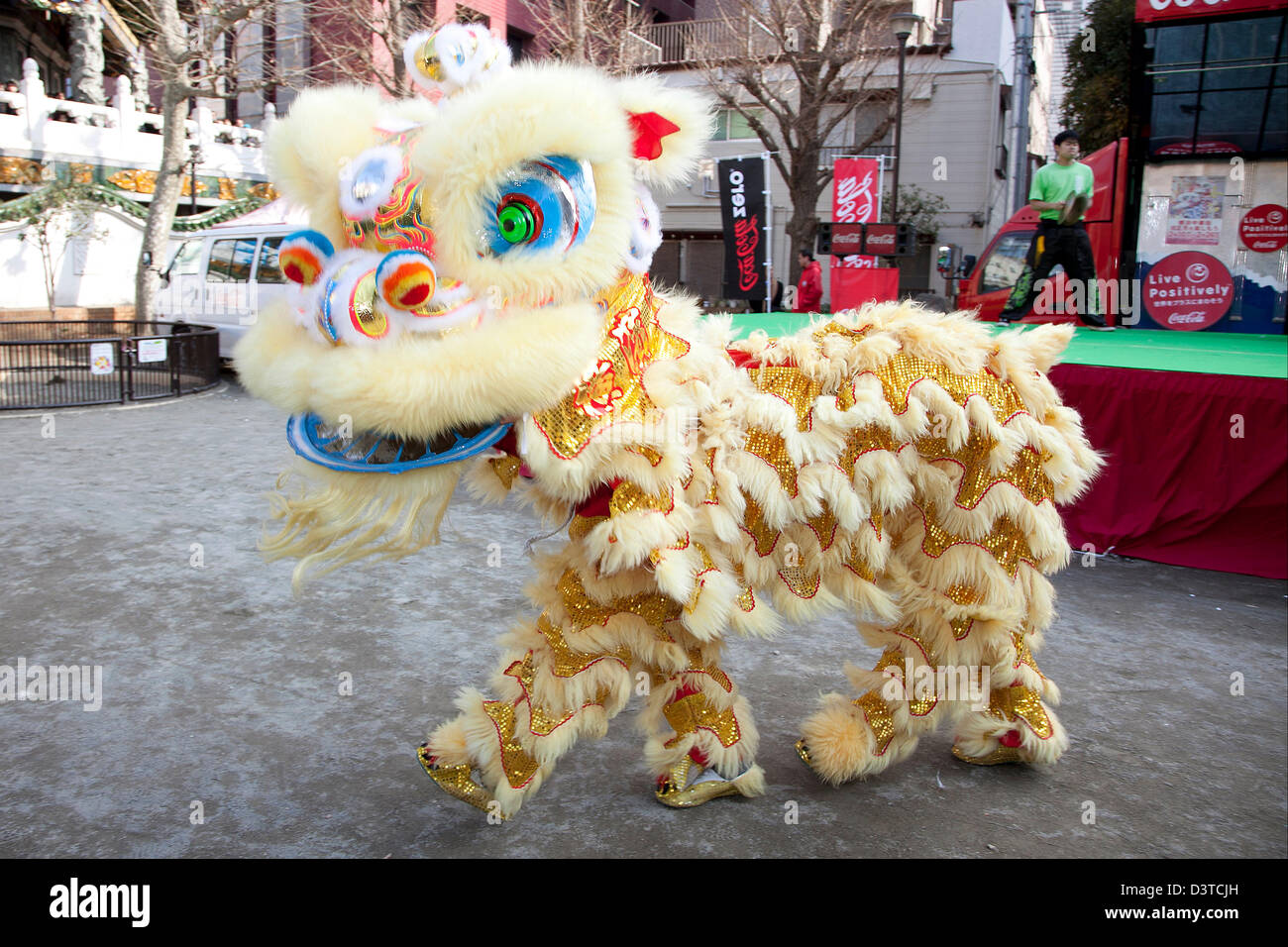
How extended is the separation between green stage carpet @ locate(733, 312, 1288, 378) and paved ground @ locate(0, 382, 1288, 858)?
A: 1049mm

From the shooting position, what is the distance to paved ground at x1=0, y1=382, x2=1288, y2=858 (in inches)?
94.8

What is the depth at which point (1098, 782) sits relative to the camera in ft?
8.97

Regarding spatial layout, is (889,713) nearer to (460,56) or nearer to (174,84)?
(460,56)

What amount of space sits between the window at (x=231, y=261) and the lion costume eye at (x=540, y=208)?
403 inches

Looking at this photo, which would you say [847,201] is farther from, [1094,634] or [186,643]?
[186,643]

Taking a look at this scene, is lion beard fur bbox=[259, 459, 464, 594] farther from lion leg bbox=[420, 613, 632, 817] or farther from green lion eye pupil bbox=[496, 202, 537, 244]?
green lion eye pupil bbox=[496, 202, 537, 244]

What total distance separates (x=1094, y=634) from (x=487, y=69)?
10.6 ft

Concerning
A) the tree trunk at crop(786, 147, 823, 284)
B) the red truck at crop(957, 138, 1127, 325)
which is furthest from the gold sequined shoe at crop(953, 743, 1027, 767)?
the tree trunk at crop(786, 147, 823, 284)

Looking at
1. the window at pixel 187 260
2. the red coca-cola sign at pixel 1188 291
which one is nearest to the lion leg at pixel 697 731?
the red coca-cola sign at pixel 1188 291

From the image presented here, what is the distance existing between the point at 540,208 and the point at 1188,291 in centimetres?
899

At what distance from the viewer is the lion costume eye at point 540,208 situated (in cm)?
186

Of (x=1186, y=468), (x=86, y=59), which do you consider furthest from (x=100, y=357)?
(x=86, y=59)

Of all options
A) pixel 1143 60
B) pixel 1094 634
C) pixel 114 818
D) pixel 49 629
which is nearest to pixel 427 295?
pixel 114 818

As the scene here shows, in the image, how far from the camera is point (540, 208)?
187cm
